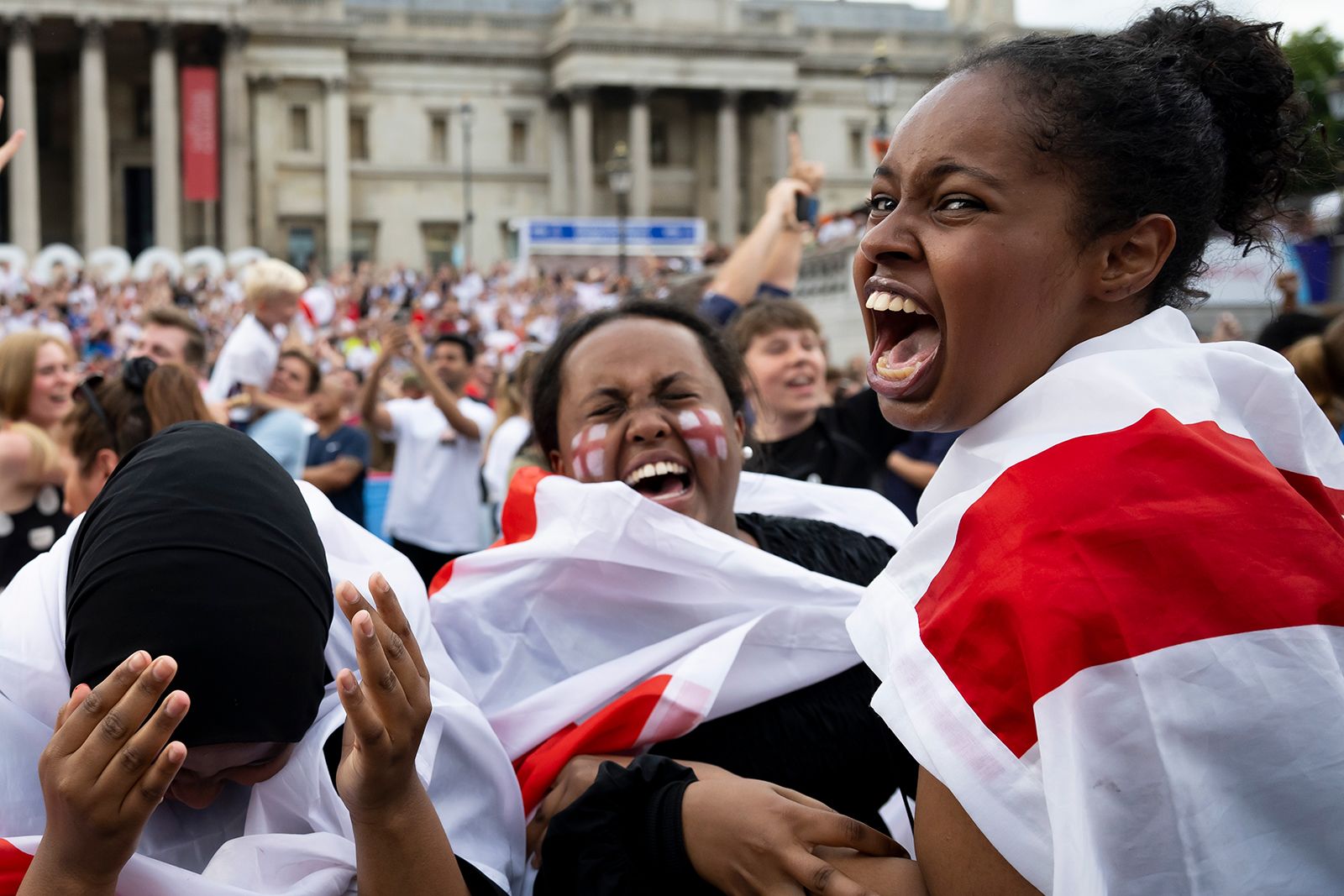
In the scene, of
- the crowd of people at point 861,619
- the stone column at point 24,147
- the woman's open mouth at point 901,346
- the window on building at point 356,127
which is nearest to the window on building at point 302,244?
the window on building at point 356,127

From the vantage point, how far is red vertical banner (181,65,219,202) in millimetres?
48844

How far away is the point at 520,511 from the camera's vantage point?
2.83 m

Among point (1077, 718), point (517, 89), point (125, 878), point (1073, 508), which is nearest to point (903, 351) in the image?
point (1073, 508)

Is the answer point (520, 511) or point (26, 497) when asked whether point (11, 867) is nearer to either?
point (520, 511)

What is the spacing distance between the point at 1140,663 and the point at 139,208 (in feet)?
186

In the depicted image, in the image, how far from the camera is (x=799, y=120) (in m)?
59.9

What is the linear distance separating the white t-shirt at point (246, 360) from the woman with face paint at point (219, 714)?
18.3 ft

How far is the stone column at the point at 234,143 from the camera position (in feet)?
164

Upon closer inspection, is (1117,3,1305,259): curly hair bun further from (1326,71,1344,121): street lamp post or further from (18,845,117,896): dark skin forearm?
(1326,71,1344,121): street lamp post

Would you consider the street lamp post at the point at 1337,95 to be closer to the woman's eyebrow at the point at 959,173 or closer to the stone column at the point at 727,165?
the woman's eyebrow at the point at 959,173

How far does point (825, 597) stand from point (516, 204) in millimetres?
56294

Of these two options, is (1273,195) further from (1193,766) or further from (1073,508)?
(1193,766)

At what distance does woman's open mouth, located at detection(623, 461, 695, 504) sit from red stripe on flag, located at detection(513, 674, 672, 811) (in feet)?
1.55

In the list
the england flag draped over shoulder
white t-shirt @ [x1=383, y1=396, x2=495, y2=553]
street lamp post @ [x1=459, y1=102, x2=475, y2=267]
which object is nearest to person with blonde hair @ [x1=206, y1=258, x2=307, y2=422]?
white t-shirt @ [x1=383, y1=396, x2=495, y2=553]
